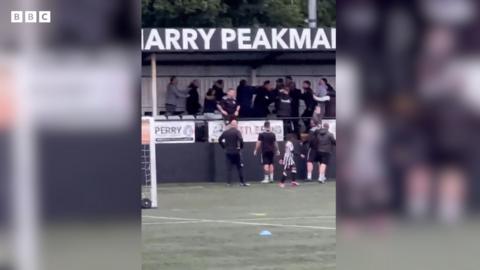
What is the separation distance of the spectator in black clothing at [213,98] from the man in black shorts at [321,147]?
3014 mm

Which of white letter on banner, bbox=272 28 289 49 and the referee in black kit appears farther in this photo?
white letter on banner, bbox=272 28 289 49

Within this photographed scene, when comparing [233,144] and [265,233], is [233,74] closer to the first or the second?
[233,144]

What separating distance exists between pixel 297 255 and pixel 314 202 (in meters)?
9.23

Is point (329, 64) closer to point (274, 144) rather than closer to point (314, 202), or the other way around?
point (274, 144)

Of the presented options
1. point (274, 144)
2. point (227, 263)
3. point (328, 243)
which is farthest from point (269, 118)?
point (227, 263)

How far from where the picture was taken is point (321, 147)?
28.5 meters

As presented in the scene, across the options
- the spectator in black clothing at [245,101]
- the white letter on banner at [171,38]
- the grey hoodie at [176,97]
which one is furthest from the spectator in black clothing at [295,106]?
the white letter on banner at [171,38]

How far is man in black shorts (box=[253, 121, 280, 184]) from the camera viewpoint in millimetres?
28391

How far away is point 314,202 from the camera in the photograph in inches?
866

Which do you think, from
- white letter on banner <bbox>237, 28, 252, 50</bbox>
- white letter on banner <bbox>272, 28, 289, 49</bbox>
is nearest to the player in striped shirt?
white letter on banner <bbox>237, 28, 252, 50</bbox>

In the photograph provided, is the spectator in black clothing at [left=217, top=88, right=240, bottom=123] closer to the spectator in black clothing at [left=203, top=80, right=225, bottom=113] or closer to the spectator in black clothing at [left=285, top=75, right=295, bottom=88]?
the spectator in black clothing at [left=203, top=80, right=225, bottom=113]

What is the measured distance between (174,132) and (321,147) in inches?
144

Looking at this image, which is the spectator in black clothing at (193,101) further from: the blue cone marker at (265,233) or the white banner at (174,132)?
the blue cone marker at (265,233)

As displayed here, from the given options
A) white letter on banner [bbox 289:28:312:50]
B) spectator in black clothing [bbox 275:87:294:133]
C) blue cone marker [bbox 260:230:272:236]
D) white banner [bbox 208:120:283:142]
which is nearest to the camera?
blue cone marker [bbox 260:230:272:236]
